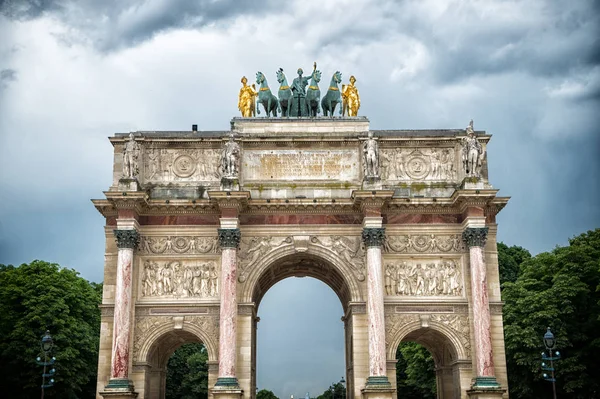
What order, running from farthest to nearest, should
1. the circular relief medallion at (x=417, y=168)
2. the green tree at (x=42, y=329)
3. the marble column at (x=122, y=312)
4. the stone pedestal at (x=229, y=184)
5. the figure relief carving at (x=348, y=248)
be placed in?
1. the green tree at (x=42, y=329)
2. the circular relief medallion at (x=417, y=168)
3. the figure relief carving at (x=348, y=248)
4. the stone pedestal at (x=229, y=184)
5. the marble column at (x=122, y=312)

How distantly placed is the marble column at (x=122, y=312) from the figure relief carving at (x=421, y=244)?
1028cm

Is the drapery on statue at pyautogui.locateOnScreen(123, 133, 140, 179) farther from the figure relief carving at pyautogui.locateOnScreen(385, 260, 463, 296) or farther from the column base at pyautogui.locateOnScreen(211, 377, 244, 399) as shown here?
the figure relief carving at pyautogui.locateOnScreen(385, 260, 463, 296)

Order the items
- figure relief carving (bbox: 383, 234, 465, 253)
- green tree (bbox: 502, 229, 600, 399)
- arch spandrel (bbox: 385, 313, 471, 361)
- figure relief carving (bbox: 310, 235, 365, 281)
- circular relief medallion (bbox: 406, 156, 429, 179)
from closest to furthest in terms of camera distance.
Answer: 1. arch spandrel (bbox: 385, 313, 471, 361)
2. figure relief carving (bbox: 310, 235, 365, 281)
3. figure relief carving (bbox: 383, 234, 465, 253)
4. circular relief medallion (bbox: 406, 156, 429, 179)
5. green tree (bbox: 502, 229, 600, 399)

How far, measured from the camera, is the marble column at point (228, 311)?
30219mm

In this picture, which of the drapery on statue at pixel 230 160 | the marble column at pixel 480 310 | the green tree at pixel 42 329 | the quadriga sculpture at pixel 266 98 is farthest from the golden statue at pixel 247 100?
the green tree at pixel 42 329

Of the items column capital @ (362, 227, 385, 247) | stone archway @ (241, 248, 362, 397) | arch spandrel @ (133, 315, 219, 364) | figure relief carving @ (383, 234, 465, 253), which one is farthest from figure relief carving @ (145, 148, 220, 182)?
figure relief carving @ (383, 234, 465, 253)

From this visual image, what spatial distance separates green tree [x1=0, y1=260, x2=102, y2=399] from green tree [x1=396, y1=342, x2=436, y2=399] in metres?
A: 19.3

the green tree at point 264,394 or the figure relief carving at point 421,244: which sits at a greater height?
the figure relief carving at point 421,244

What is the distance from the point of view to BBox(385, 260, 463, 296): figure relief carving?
3203 centimetres

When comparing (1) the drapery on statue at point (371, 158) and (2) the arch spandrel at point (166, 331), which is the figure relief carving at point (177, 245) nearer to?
(2) the arch spandrel at point (166, 331)

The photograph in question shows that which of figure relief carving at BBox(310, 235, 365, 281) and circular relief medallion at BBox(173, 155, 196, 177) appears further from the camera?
circular relief medallion at BBox(173, 155, 196, 177)

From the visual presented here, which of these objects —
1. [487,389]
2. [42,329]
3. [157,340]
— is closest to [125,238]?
[157,340]

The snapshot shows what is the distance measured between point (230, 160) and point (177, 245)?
13.3ft

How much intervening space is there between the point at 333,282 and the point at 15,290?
54.4 feet
